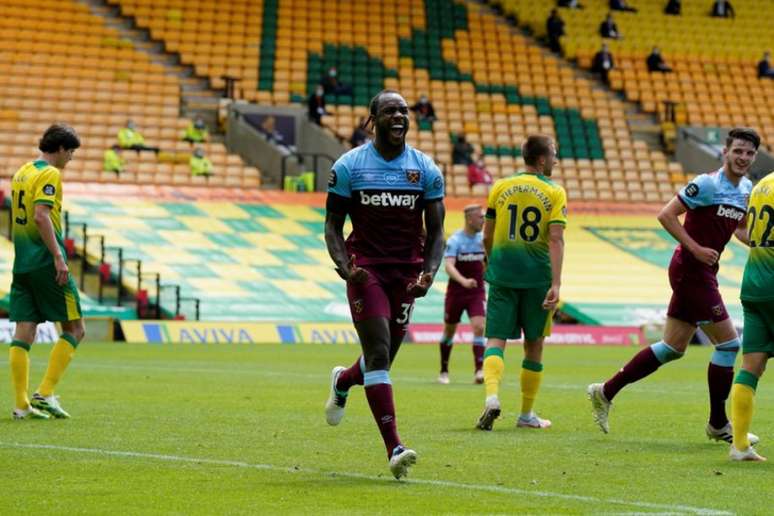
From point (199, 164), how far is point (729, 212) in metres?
27.5

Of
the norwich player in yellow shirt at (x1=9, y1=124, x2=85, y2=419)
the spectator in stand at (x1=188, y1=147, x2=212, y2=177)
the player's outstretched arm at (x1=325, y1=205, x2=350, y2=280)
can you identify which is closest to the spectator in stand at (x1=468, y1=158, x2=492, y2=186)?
the spectator in stand at (x1=188, y1=147, x2=212, y2=177)

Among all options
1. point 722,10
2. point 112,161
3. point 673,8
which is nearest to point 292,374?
point 112,161

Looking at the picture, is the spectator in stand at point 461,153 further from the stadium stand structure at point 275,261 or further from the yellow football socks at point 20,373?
the yellow football socks at point 20,373

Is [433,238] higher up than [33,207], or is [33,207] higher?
[433,238]

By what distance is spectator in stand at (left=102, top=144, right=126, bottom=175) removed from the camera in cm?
3716

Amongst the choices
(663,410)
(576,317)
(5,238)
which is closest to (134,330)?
(5,238)

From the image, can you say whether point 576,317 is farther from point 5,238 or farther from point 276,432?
point 276,432

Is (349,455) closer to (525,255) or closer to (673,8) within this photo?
(525,255)

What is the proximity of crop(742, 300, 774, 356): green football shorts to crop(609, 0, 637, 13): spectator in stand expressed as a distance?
43.3 m

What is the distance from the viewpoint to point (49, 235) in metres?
13.1

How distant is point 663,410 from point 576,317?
63.2ft

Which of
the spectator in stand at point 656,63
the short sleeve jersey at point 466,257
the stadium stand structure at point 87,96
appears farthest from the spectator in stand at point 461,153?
the short sleeve jersey at point 466,257

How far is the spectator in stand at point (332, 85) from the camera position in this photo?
43.1m

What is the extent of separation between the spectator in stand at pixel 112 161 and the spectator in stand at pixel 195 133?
91.9 inches
